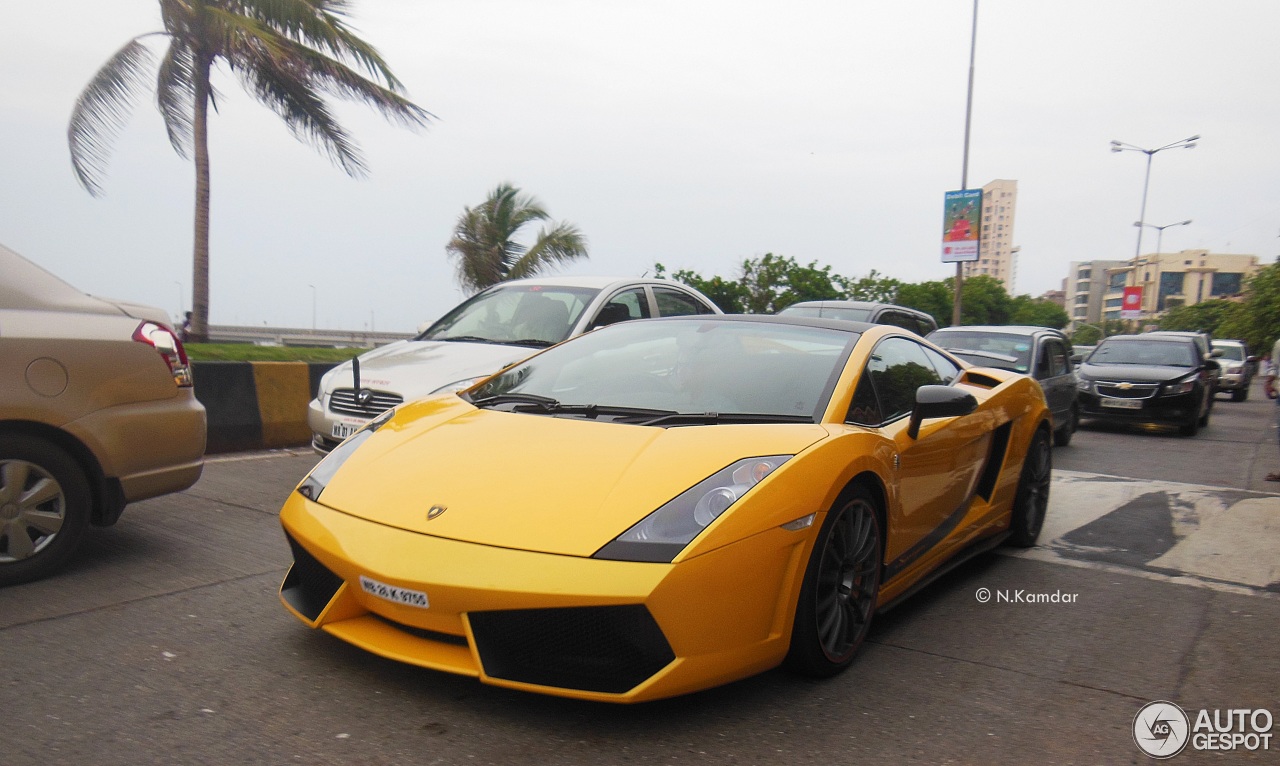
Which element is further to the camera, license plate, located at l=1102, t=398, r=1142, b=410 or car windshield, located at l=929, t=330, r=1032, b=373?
license plate, located at l=1102, t=398, r=1142, b=410

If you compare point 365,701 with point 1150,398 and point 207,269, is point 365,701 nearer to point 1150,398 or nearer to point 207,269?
point 1150,398

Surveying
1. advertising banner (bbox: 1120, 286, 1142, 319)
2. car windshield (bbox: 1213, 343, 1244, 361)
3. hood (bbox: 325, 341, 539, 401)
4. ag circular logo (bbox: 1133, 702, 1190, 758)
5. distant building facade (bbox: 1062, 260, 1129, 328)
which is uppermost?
hood (bbox: 325, 341, 539, 401)

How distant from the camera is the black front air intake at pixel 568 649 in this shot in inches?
106

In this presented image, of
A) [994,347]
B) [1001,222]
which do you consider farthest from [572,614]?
[1001,222]

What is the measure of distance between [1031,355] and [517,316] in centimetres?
597

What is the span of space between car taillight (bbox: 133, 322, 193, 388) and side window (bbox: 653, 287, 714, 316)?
4.47 meters

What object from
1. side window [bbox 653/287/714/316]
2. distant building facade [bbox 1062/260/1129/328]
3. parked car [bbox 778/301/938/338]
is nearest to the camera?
side window [bbox 653/287/714/316]

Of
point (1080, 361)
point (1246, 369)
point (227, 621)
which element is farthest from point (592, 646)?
point (1246, 369)

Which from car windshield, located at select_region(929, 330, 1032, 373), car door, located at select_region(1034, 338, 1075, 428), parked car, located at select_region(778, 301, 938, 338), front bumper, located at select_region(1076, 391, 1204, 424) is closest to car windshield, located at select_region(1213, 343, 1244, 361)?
front bumper, located at select_region(1076, 391, 1204, 424)

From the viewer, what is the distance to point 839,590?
334cm

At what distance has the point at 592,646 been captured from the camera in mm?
2703

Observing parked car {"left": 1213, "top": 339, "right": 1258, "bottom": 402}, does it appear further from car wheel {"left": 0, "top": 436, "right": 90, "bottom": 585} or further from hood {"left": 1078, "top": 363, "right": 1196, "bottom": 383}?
car wheel {"left": 0, "top": 436, "right": 90, "bottom": 585}

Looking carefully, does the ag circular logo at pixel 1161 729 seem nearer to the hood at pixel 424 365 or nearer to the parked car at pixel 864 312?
the hood at pixel 424 365

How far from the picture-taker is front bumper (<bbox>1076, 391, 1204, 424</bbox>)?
1365 cm
